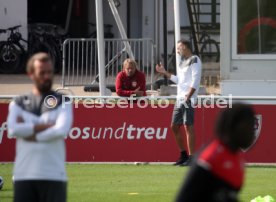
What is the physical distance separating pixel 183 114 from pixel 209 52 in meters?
9.69

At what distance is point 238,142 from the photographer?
5438 millimetres

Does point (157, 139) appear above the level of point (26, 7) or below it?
below

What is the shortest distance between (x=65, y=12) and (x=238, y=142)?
82.2 feet

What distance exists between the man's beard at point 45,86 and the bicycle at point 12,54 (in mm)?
18691

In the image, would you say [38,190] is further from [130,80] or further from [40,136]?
[130,80]

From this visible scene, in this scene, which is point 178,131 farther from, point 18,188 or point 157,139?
point 18,188

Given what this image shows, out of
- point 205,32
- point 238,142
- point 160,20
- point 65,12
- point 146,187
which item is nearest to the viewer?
point 238,142

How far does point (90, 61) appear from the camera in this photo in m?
22.1

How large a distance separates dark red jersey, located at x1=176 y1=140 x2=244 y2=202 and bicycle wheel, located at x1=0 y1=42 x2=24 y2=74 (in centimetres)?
2061

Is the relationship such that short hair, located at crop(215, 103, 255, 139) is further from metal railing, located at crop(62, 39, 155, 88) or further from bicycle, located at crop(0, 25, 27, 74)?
bicycle, located at crop(0, 25, 27, 74)

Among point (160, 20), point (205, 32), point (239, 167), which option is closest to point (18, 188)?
point (239, 167)

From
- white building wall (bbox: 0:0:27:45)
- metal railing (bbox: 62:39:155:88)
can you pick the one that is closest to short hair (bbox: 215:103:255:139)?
metal railing (bbox: 62:39:155:88)

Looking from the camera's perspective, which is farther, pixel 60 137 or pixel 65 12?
pixel 65 12

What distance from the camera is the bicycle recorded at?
2586 cm
